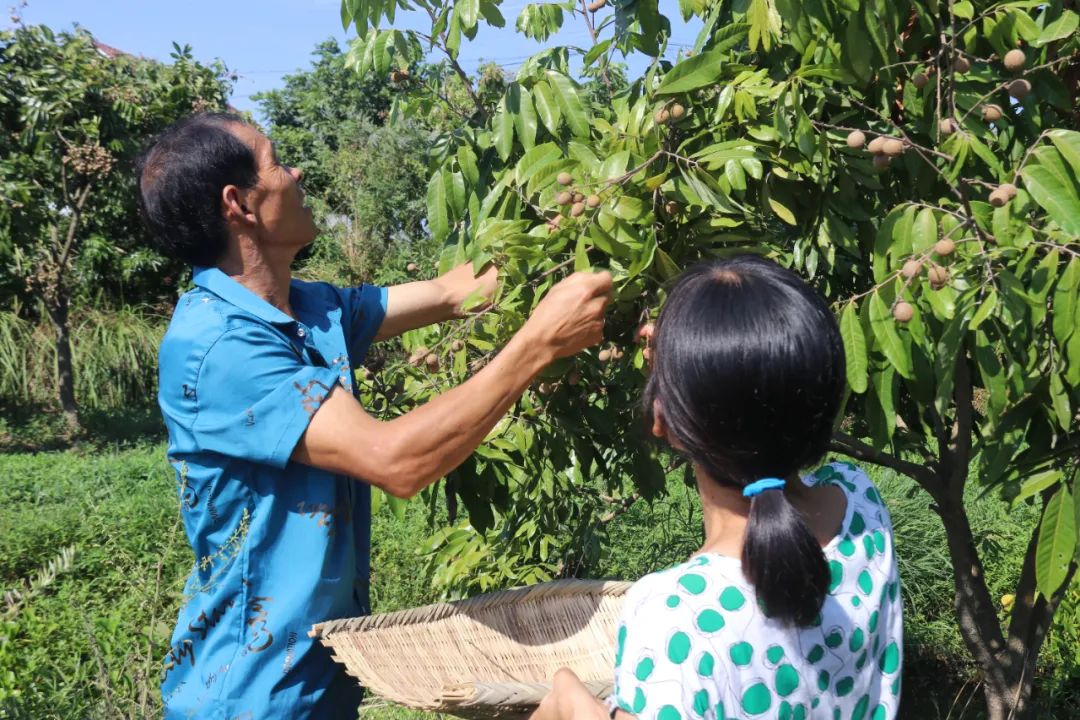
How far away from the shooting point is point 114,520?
523 centimetres

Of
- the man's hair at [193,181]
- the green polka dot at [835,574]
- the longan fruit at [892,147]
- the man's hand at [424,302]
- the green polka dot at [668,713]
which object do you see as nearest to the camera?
the green polka dot at [668,713]

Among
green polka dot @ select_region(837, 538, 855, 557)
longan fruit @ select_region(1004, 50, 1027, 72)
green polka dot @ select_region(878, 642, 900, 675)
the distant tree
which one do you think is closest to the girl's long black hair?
green polka dot @ select_region(837, 538, 855, 557)

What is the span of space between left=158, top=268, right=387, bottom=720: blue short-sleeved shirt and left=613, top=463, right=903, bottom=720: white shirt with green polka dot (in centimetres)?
73

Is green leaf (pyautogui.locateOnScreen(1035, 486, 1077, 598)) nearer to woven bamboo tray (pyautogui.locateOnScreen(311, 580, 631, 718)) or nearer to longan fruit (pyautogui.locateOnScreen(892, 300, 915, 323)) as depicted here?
longan fruit (pyautogui.locateOnScreen(892, 300, 915, 323))

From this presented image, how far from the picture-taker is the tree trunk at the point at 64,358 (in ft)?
27.1

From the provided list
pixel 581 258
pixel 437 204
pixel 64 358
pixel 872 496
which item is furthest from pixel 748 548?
pixel 64 358

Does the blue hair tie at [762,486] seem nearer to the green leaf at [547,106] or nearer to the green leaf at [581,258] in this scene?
the green leaf at [581,258]

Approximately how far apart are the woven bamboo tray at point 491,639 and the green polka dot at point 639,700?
49 cm

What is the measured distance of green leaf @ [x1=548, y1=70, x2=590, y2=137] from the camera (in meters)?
2.00

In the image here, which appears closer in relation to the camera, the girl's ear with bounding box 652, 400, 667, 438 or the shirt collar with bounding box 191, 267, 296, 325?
the girl's ear with bounding box 652, 400, 667, 438

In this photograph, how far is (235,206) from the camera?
1811 millimetres

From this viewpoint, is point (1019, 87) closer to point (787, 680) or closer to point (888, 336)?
point (888, 336)

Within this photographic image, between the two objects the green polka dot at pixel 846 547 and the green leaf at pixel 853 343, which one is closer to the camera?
the green polka dot at pixel 846 547

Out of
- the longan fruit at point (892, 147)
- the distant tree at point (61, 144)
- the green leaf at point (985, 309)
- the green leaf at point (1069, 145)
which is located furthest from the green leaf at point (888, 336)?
the distant tree at point (61, 144)
